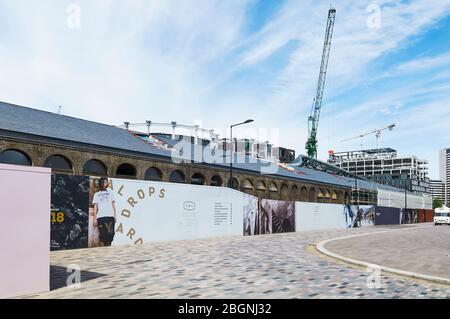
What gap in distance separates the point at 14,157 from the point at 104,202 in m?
12.4

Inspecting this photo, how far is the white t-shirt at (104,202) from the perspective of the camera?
1877 cm

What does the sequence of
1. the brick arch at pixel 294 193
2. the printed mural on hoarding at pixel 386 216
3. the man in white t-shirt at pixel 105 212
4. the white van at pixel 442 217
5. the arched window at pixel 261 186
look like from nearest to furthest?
the man in white t-shirt at pixel 105 212 → the arched window at pixel 261 186 → the printed mural on hoarding at pixel 386 216 → the white van at pixel 442 217 → the brick arch at pixel 294 193

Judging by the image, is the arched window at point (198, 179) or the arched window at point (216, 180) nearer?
the arched window at point (198, 179)

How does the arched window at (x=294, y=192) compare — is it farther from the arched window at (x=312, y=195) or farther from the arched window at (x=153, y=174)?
the arched window at (x=153, y=174)

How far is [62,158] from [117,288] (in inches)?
934

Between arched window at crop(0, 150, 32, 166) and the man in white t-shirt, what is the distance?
11.6 metres

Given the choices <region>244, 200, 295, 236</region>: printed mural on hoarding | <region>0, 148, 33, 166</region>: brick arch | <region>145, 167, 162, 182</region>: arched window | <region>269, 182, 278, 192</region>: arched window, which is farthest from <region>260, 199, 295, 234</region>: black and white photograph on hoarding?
<region>269, 182, 278, 192</region>: arched window

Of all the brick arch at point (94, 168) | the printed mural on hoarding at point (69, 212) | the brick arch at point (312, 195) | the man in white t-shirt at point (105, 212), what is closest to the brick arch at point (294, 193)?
the brick arch at point (312, 195)

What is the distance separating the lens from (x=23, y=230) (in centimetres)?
841

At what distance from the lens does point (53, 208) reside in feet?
55.6

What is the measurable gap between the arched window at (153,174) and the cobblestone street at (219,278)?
70.6ft

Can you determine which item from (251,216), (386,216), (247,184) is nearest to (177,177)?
(247,184)
